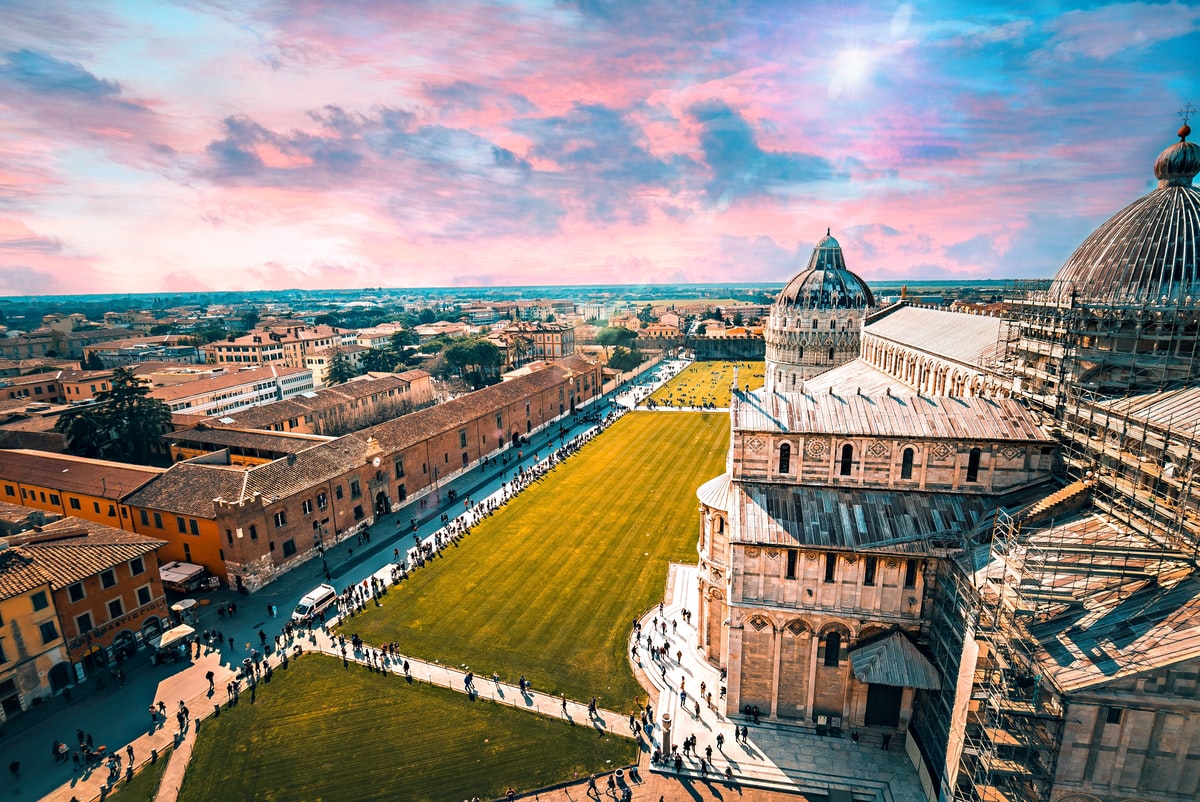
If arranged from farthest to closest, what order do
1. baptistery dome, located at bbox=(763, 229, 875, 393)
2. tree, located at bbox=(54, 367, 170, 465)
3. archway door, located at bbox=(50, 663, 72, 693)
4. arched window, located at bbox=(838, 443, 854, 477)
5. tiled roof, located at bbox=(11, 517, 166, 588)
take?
1. baptistery dome, located at bbox=(763, 229, 875, 393)
2. tree, located at bbox=(54, 367, 170, 465)
3. tiled roof, located at bbox=(11, 517, 166, 588)
4. archway door, located at bbox=(50, 663, 72, 693)
5. arched window, located at bbox=(838, 443, 854, 477)

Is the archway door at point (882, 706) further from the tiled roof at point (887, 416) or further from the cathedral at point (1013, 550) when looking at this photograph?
the tiled roof at point (887, 416)

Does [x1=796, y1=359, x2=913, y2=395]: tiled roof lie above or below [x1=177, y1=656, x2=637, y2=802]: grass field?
above

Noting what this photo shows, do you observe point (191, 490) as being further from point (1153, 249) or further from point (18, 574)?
point (1153, 249)

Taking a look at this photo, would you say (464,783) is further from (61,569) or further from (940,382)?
(940,382)

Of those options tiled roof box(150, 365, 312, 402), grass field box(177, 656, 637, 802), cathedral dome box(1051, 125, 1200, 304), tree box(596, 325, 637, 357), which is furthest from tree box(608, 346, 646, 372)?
cathedral dome box(1051, 125, 1200, 304)

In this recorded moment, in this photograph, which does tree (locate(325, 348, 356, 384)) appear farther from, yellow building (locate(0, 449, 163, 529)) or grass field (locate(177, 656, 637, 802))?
grass field (locate(177, 656, 637, 802))

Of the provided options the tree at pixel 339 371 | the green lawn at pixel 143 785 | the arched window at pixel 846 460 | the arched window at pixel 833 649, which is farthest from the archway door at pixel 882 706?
the tree at pixel 339 371

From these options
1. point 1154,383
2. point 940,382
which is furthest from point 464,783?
point 940,382
